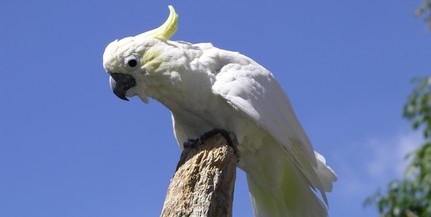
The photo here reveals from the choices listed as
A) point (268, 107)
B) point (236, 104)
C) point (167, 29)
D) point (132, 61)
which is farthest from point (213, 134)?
point (167, 29)

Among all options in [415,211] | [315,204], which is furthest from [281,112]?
[415,211]

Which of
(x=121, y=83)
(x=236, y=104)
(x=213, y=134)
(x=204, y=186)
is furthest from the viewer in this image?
(x=121, y=83)

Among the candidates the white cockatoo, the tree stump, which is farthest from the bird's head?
the tree stump

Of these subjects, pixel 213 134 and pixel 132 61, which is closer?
pixel 213 134

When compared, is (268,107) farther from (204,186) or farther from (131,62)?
(204,186)

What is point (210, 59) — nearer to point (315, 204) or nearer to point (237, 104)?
point (237, 104)

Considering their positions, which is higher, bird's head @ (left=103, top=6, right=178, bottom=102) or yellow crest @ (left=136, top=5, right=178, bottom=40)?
yellow crest @ (left=136, top=5, right=178, bottom=40)

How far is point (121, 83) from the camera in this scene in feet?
13.0

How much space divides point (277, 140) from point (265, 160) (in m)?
0.23

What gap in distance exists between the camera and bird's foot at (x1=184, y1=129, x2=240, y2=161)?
3570mm

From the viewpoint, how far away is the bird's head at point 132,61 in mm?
3893

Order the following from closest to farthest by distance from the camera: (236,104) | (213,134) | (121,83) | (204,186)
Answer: (204,186)
(213,134)
(236,104)
(121,83)

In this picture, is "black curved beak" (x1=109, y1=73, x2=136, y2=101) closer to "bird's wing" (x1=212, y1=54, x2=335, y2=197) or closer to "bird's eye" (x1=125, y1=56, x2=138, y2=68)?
"bird's eye" (x1=125, y1=56, x2=138, y2=68)

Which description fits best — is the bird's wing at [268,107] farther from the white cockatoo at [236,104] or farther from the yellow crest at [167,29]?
the yellow crest at [167,29]
